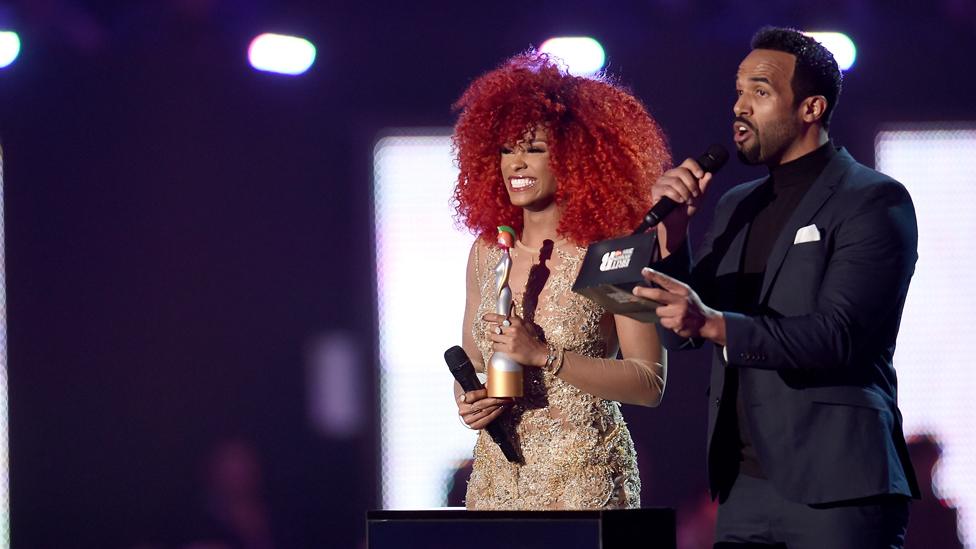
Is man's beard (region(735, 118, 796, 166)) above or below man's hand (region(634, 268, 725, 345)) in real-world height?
above

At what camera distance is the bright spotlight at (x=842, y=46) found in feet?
15.0

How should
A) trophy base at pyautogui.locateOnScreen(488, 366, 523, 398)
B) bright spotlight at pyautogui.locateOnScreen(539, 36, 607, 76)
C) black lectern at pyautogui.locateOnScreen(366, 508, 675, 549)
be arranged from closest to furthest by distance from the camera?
black lectern at pyautogui.locateOnScreen(366, 508, 675, 549) → trophy base at pyautogui.locateOnScreen(488, 366, 523, 398) → bright spotlight at pyautogui.locateOnScreen(539, 36, 607, 76)

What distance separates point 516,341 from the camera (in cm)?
261

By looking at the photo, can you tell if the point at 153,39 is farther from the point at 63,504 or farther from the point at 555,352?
the point at 555,352

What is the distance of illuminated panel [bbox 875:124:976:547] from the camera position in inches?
180

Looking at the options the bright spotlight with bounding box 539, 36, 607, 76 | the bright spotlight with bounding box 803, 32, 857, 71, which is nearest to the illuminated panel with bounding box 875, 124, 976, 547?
Answer: the bright spotlight with bounding box 803, 32, 857, 71

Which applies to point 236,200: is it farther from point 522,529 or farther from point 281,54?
point 522,529

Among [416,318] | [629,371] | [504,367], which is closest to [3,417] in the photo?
[416,318]

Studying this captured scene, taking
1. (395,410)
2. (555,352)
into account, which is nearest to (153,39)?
(395,410)

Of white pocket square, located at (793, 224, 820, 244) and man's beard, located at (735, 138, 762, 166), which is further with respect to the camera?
man's beard, located at (735, 138, 762, 166)

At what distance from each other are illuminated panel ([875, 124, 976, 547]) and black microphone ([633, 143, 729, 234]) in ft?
8.57

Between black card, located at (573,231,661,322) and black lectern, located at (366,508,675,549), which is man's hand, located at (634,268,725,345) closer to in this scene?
black card, located at (573,231,661,322)

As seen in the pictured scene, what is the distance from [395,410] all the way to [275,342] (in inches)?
22.2

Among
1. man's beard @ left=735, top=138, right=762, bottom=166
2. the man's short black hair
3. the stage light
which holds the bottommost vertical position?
man's beard @ left=735, top=138, right=762, bottom=166
